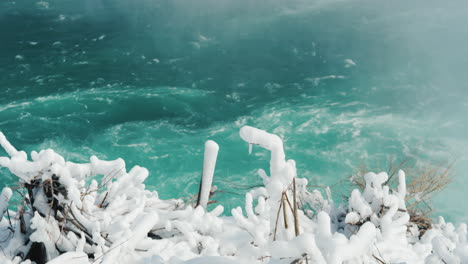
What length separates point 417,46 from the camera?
21359 millimetres

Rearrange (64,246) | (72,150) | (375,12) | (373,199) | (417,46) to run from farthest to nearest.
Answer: (375,12)
(417,46)
(72,150)
(373,199)
(64,246)

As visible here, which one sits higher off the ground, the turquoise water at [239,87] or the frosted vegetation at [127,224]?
the frosted vegetation at [127,224]

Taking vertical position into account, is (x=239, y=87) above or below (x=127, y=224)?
below

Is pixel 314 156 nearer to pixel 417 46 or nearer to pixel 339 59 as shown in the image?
pixel 339 59

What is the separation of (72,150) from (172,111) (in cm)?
387

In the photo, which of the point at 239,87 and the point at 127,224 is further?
the point at 239,87

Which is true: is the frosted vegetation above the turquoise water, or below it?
above

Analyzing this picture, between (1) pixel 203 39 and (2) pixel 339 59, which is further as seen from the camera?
(1) pixel 203 39

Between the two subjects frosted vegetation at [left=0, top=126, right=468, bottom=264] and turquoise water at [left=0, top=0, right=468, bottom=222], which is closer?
frosted vegetation at [left=0, top=126, right=468, bottom=264]

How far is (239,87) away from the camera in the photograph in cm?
1767

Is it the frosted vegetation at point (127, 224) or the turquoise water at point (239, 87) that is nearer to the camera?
the frosted vegetation at point (127, 224)

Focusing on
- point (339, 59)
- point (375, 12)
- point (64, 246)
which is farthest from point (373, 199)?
point (375, 12)

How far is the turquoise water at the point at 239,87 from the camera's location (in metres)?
14.1

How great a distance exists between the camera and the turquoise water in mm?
14133
